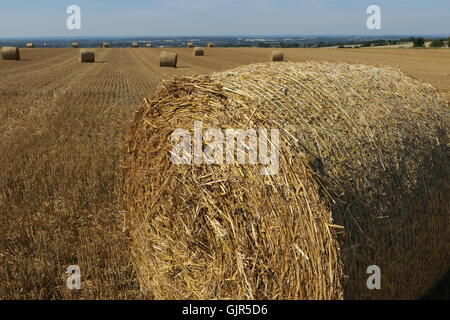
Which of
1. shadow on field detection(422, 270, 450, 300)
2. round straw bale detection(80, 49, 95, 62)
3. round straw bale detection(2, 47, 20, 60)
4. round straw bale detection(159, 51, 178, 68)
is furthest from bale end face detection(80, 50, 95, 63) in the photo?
shadow on field detection(422, 270, 450, 300)

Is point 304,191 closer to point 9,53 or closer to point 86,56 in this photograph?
point 86,56

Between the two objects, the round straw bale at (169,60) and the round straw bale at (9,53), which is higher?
the round straw bale at (9,53)

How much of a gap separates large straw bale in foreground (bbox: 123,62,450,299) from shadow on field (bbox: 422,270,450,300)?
0.38m

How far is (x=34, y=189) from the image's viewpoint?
703cm

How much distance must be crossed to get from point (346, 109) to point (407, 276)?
1582mm

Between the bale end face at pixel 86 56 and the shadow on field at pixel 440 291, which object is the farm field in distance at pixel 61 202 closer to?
the shadow on field at pixel 440 291

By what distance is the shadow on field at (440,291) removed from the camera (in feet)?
14.3

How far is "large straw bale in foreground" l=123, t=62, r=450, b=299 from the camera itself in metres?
3.05

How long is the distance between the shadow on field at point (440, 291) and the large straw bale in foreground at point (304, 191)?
1.25 feet

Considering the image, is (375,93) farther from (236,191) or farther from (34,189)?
(34,189)

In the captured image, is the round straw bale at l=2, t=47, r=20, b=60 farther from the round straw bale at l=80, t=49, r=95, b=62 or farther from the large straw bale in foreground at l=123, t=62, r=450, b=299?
the large straw bale in foreground at l=123, t=62, r=450, b=299

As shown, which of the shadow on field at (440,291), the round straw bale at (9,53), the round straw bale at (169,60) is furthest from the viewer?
the round straw bale at (9,53)

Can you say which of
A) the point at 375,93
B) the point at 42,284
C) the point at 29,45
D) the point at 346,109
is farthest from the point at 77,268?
the point at 29,45

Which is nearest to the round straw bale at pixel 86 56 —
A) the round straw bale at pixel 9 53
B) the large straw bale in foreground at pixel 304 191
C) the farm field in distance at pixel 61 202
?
the round straw bale at pixel 9 53
